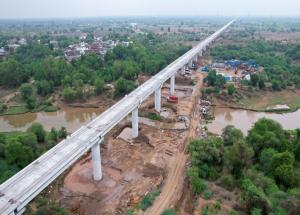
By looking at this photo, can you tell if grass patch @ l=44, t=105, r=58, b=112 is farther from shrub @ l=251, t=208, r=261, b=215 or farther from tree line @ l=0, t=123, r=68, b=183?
shrub @ l=251, t=208, r=261, b=215

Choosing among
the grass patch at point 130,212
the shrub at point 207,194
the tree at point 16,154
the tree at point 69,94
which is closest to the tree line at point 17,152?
the tree at point 16,154

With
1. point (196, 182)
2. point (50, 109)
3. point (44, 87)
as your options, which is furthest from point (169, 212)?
point (44, 87)

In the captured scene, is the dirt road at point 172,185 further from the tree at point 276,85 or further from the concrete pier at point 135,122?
the tree at point 276,85

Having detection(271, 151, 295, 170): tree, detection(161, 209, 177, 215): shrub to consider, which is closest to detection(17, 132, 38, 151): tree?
detection(161, 209, 177, 215): shrub

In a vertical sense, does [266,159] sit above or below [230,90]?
above

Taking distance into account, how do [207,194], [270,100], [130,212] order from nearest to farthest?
1. [130,212]
2. [207,194]
3. [270,100]

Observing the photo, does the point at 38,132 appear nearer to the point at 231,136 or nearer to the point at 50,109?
the point at 50,109

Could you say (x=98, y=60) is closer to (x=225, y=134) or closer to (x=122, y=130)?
(x=122, y=130)
